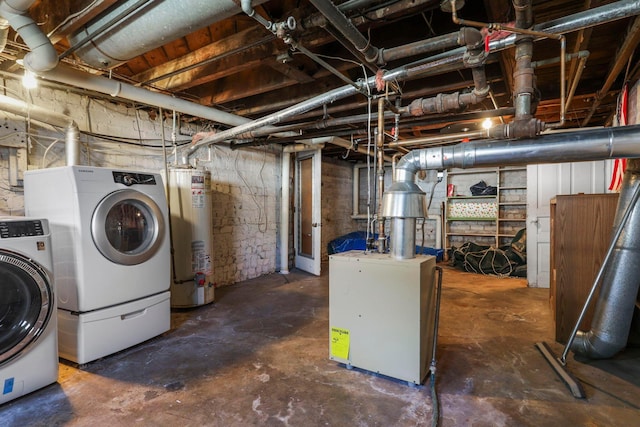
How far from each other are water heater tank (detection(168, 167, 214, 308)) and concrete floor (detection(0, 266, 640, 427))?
446 mm

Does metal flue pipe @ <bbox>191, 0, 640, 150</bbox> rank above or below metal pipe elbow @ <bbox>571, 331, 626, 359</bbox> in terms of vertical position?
above

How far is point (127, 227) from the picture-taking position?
2512 mm

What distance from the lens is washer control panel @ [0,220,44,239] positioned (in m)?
1.76

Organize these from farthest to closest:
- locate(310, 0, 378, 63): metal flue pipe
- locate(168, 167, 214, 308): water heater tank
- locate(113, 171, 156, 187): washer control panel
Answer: locate(168, 167, 214, 308): water heater tank, locate(113, 171, 156, 187): washer control panel, locate(310, 0, 378, 63): metal flue pipe

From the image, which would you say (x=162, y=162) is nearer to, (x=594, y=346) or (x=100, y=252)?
(x=100, y=252)

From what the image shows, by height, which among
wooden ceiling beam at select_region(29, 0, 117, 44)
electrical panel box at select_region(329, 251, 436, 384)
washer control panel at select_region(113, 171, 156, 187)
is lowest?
electrical panel box at select_region(329, 251, 436, 384)

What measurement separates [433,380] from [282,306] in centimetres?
191

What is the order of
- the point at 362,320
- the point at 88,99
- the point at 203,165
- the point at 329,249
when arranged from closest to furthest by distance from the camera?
1. the point at 362,320
2. the point at 88,99
3. the point at 203,165
4. the point at 329,249

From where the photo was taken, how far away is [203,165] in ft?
13.7

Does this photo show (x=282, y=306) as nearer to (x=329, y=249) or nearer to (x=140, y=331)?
(x=140, y=331)

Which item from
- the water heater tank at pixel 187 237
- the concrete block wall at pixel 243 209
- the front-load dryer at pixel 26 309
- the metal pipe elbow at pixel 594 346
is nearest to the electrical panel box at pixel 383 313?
the metal pipe elbow at pixel 594 346

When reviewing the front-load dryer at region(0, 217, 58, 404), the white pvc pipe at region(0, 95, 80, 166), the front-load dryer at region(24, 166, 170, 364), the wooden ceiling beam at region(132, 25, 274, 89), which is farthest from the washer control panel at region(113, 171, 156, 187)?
the wooden ceiling beam at region(132, 25, 274, 89)

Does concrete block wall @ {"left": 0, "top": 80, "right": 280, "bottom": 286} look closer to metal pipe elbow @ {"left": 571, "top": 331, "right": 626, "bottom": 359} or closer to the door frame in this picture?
the door frame

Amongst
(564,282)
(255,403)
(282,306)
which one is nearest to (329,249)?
(282,306)
